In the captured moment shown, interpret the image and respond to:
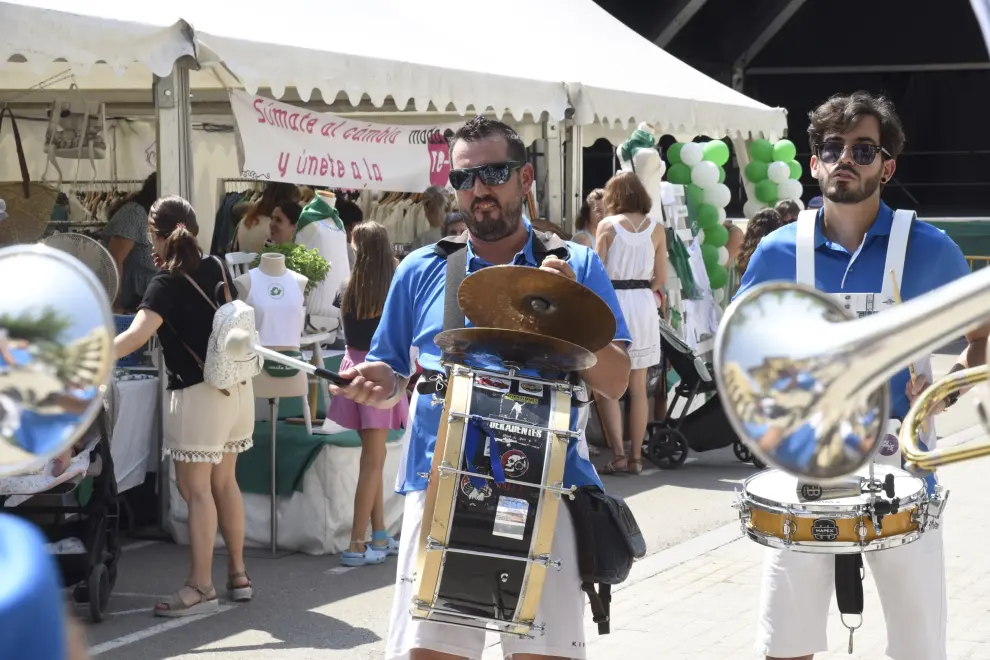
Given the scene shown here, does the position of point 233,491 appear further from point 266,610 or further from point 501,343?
point 501,343

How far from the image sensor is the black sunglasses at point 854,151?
12.5 ft

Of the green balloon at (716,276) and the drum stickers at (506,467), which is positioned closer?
the drum stickers at (506,467)

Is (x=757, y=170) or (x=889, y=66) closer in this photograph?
(x=757, y=170)

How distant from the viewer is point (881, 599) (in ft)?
12.3

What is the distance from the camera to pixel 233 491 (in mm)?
6477

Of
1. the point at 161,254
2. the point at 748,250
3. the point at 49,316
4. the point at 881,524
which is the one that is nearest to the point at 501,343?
the point at 881,524

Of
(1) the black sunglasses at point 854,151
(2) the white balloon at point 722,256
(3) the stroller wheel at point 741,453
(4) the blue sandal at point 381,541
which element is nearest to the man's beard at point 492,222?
(1) the black sunglasses at point 854,151

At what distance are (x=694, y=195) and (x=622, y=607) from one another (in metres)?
6.45

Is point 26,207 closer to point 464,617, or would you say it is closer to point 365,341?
point 365,341

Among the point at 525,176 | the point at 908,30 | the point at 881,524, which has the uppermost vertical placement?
the point at 908,30

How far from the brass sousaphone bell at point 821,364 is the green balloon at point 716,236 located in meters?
10.6

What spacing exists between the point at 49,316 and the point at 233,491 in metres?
4.99

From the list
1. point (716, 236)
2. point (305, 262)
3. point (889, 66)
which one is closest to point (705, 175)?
point (716, 236)

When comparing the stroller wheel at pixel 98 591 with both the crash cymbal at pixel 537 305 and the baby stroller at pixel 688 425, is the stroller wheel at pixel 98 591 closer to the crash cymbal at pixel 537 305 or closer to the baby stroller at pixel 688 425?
the crash cymbal at pixel 537 305
